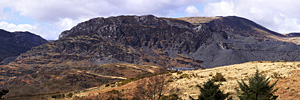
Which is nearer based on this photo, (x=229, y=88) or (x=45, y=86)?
(x=229, y=88)

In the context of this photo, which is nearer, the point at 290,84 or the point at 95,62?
the point at 290,84

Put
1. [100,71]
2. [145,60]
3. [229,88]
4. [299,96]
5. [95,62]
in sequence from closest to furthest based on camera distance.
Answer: [299,96], [229,88], [100,71], [95,62], [145,60]

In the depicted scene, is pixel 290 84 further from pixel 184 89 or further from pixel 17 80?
pixel 17 80

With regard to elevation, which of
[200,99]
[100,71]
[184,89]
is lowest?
[100,71]

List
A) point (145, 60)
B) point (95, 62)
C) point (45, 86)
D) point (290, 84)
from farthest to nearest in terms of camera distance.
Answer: point (145, 60) < point (95, 62) < point (45, 86) < point (290, 84)

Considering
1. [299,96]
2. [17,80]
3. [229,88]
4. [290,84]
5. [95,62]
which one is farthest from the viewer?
[95,62]

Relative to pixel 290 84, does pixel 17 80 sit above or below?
below

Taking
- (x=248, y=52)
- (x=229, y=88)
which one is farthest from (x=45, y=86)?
(x=248, y=52)

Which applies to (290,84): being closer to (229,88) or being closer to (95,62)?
(229,88)

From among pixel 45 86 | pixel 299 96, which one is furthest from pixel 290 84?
pixel 45 86
